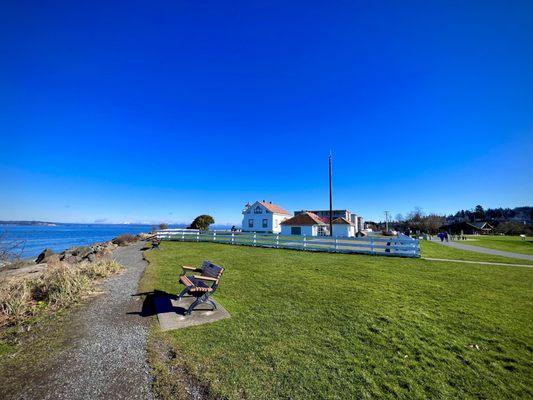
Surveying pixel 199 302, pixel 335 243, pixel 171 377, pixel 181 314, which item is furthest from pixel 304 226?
pixel 171 377

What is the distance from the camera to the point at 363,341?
4215mm

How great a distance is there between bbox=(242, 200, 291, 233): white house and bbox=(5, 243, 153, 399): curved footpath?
34.9m

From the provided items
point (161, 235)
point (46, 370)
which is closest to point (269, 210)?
point (161, 235)

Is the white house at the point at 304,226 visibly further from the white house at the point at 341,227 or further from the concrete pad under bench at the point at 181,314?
the concrete pad under bench at the point at 181,314

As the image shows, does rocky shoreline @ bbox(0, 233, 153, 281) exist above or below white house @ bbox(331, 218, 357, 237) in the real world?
below

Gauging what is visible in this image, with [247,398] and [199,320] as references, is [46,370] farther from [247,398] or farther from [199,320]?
[247,398]

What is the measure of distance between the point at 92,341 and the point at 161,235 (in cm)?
2168

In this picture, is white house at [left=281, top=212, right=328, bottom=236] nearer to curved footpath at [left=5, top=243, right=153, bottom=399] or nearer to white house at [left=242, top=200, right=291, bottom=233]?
white house at [left=242, top=200, right=291, bottom=233]

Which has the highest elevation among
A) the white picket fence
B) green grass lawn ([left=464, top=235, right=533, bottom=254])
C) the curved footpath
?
the white picket fence

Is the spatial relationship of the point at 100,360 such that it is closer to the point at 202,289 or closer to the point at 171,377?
the point at 171,377

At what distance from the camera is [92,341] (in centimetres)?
426

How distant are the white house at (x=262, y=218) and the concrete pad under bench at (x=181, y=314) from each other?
34.4 m

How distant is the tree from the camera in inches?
1544

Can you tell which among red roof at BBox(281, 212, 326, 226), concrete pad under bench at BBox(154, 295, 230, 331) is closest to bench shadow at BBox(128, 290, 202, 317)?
concrete pad under bench at BBox(154, 295, 230, 331)
